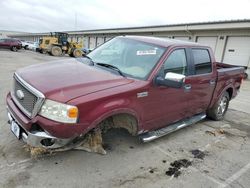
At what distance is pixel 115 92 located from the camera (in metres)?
2.98

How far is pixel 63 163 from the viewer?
3229 mm

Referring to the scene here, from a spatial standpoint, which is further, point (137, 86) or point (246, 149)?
point (246, 149)

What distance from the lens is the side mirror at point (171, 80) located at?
3277mm

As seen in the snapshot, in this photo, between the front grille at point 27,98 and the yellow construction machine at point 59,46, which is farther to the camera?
the yellow construction machine at point 59,46

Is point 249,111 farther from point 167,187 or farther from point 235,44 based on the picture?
point 235,44

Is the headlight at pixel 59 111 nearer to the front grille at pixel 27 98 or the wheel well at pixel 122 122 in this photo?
the front grille at pixel 27 98

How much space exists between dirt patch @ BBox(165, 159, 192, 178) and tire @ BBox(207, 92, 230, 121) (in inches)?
93.9

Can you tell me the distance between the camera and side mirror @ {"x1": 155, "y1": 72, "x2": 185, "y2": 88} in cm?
328

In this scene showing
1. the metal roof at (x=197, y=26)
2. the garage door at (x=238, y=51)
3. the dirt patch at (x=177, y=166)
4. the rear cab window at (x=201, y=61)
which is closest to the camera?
the dirt patch at (x=177, y=166)

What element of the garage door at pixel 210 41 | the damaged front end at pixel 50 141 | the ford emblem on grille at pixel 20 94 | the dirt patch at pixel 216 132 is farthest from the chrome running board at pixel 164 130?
the garage door at pixel 210 41

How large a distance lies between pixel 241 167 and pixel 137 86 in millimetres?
2171

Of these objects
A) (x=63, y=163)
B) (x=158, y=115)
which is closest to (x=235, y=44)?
(x=158, y=115)

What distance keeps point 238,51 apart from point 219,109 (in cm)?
1448

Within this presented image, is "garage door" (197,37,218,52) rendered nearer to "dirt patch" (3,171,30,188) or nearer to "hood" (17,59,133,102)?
"hood" (17,59,133,102)
